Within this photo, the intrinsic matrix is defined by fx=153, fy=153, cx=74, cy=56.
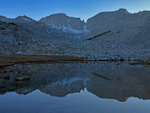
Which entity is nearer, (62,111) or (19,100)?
(62,111)

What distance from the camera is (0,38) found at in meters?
79.4

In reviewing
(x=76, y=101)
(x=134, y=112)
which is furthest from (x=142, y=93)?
(x=76, y=101)

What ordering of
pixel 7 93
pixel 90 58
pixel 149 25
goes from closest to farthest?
pixel 7 93, pixel 90 58, pixel 149 25

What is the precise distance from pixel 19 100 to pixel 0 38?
7638cm

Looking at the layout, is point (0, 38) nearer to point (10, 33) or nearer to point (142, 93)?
point (10, 33)

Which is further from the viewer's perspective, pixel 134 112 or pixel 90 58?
pixel 90 58

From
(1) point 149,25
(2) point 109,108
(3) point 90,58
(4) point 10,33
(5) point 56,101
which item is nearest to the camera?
(2) point 109,108

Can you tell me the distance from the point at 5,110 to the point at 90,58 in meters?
54.1

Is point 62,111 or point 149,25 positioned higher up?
point 149,25

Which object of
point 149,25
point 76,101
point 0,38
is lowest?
point 76,101

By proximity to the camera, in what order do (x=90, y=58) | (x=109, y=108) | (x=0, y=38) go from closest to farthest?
1. (x=109, y=108)
2. (x=90, y=58)
3. (x=0, y=38)

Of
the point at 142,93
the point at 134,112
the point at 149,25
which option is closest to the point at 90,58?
the point at 142,93

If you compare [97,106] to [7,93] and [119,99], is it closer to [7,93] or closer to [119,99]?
[119,99]

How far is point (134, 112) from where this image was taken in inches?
390
